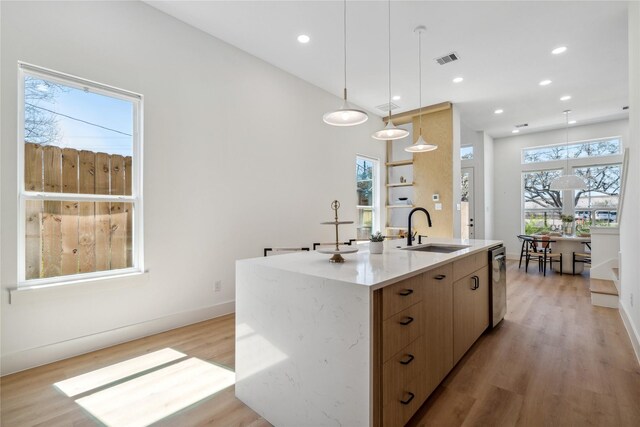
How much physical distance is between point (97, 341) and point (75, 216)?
1114 millimetres

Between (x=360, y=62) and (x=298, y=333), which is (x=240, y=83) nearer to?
(x=360, y=62)

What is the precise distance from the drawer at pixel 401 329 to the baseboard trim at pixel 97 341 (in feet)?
8.40

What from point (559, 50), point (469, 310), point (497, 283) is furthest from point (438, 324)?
point (559, 50)

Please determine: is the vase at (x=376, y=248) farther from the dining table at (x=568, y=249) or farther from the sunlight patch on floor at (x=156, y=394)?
the dining table at (x=568, y=249)

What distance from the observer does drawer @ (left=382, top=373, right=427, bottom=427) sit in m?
1.39

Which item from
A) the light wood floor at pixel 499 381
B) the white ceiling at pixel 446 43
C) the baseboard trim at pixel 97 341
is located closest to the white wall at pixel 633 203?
the light wood floor at pixel 499 381

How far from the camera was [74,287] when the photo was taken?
250cm

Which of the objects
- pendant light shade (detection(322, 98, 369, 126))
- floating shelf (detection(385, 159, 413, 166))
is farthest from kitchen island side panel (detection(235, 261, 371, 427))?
floating shelf (detection(385, 159, 413, 166))

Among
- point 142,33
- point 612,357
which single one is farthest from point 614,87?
point 142,33

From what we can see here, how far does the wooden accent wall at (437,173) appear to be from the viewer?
5584 millimetres

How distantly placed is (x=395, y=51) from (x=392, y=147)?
9.68 feet

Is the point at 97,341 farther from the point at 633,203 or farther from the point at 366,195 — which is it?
the point at 633,203

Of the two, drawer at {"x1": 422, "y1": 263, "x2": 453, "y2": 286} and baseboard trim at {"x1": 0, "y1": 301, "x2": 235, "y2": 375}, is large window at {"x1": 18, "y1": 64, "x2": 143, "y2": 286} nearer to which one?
baseboard trim at {"x1": 0, "y1": 301, "x2": 235, "y2": 375}

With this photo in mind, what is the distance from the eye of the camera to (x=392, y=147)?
6.63 meters
